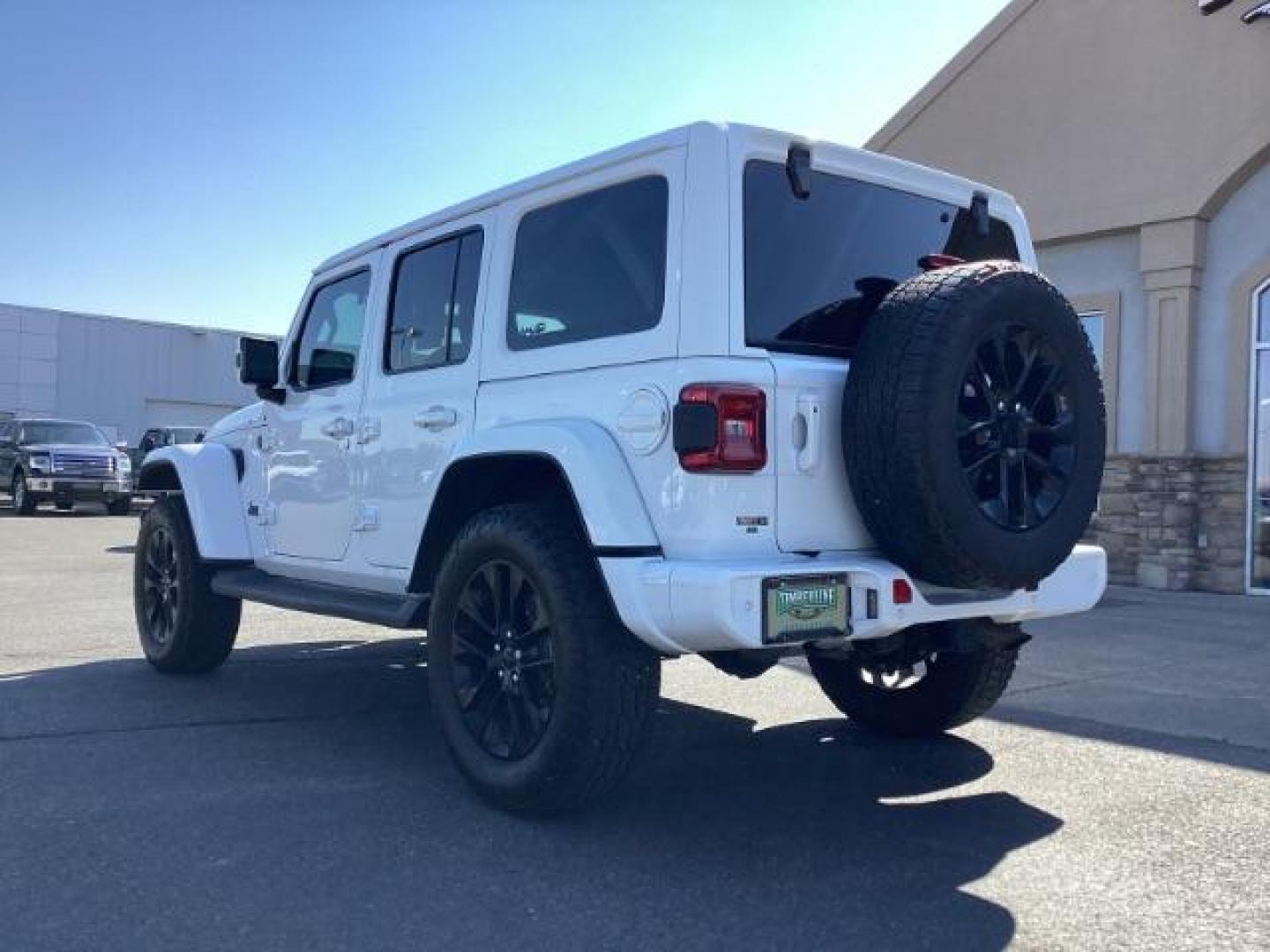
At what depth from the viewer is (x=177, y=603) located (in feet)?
20.4

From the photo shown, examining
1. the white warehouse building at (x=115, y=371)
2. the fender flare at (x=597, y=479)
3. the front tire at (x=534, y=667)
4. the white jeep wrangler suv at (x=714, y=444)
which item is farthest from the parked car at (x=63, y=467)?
the fender flare at (x=597, y=479)

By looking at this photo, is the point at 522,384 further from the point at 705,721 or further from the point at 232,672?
the point at 232,672

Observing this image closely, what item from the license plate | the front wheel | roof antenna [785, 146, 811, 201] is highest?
roof antenna [785, 146, 811, 201]

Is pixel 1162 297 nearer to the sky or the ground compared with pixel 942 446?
nearer to the sky

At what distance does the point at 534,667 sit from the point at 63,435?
877 inches

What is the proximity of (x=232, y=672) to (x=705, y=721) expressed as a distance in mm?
2820

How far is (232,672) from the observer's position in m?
6.66

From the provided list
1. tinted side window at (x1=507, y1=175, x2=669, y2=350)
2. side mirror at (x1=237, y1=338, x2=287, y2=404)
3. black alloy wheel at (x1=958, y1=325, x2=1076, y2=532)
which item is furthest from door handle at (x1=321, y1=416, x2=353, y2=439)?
black alloy wheel at (x1=958, y1=325, x2=1076, y2=532)

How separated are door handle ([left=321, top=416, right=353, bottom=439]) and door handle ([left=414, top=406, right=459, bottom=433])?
0.62 meters

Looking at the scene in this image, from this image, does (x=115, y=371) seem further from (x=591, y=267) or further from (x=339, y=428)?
(x=591, y=267)

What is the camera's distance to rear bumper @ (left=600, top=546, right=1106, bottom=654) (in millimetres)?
3320

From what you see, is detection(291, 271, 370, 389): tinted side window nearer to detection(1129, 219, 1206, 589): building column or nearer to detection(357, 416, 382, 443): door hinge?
detection(357, 416, 382, 443): door hinge

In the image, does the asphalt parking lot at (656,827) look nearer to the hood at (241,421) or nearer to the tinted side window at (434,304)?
the hood at (241,421)

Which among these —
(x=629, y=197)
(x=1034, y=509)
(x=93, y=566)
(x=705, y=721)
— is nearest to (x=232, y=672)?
(x=705, y=721)
